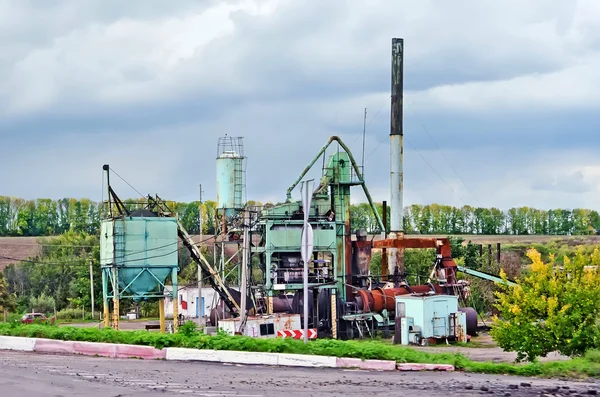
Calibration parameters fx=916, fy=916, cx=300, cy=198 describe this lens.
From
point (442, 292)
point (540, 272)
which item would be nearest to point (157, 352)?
point (540, 272)

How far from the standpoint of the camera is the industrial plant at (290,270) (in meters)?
48.1

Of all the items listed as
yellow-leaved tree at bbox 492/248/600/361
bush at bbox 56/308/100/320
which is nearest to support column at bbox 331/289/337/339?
yellow-leaved tree at bbox 492/248/600/361

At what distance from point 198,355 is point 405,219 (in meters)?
148

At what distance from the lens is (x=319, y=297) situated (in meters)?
55.5

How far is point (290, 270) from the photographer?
53.7m

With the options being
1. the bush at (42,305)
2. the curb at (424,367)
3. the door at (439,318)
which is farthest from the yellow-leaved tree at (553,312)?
the bush at (42,305)

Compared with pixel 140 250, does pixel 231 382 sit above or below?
below

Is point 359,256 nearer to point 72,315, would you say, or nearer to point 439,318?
point 439,318

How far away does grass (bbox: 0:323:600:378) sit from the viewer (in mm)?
20859

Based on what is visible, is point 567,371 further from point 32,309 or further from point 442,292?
point 32,309

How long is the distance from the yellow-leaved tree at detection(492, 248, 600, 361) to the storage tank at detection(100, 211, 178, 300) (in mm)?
22613

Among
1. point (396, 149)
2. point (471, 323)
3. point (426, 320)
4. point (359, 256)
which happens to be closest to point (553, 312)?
point (426, 320)

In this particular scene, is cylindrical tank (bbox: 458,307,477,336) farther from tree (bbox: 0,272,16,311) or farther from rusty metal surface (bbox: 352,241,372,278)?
tree (bbox: 0,272,16,311)

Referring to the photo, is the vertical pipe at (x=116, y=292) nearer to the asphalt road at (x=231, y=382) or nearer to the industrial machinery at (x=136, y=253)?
the industrial machinery at (x=136, y=253)
